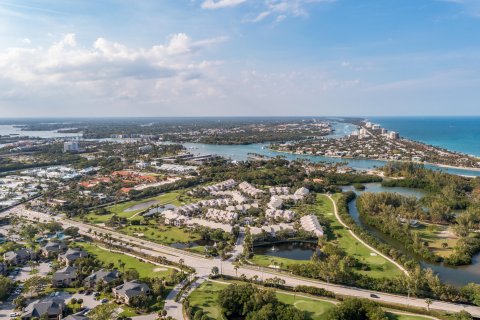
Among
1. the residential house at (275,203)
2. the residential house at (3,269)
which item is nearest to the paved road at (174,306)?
the residential house at (3,269)

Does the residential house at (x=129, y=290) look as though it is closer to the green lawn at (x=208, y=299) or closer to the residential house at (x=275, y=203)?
the green lawn at (x=208, y=299)

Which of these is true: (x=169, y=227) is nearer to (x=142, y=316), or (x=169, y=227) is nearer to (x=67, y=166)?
(x=142, y=316)

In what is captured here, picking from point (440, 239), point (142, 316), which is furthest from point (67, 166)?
point (440, 239)

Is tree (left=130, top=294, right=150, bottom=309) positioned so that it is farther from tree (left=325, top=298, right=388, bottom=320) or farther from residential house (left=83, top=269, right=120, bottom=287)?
tree (left=325, top=298, right=388, bottom=320)

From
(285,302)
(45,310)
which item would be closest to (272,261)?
(285,302)

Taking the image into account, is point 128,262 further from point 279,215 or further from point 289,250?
point 279,215

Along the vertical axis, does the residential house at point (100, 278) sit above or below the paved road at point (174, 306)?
above

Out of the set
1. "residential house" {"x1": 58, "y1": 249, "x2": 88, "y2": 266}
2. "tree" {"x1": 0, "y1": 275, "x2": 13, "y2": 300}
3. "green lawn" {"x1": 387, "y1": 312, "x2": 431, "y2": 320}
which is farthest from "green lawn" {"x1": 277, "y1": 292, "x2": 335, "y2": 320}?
"tree" {"x1": 0, "y1": 275, "x2": 13, "y2": 300}
